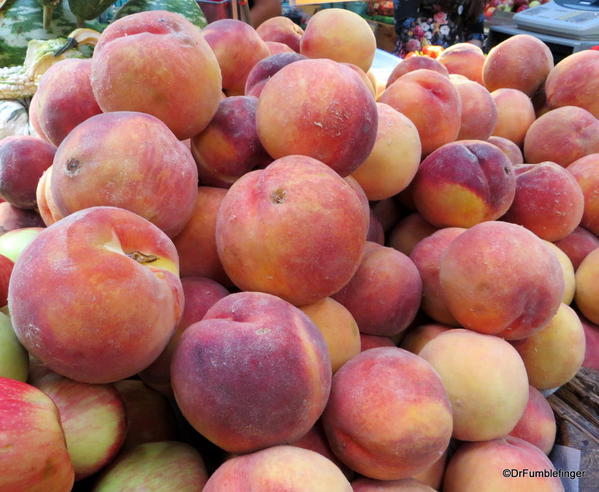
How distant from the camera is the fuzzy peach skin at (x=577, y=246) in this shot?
1.29 metres

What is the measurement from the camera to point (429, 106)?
1166 millimetres

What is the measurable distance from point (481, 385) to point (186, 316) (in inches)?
18.4

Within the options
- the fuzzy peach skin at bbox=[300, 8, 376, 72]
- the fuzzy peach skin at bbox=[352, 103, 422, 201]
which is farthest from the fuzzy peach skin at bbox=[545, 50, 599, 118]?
the fuzzy peach skin at bbox=[352, 103, 422, 201]

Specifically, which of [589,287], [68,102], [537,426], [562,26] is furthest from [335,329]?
[562,26]

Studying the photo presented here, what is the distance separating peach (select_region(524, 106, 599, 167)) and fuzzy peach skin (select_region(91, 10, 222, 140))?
1.04 meters

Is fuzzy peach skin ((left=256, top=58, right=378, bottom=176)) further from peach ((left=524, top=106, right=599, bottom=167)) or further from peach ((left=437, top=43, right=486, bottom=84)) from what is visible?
peach ((left=437, top=43, right=486, bottom=84))

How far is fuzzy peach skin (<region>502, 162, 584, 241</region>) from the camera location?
1159 millimetres

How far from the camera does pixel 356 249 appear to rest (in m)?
0.75

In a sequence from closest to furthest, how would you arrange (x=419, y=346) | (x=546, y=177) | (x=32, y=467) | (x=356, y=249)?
(x=32, y=467) → (x=356, y=249) → (x=419, y=346) → (x=546, y=177)

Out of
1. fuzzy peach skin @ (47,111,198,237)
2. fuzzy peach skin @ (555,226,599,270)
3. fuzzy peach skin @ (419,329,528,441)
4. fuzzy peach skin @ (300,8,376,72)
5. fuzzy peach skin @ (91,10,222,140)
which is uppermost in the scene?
fuzzy peach skin @ (91,10,222,140)

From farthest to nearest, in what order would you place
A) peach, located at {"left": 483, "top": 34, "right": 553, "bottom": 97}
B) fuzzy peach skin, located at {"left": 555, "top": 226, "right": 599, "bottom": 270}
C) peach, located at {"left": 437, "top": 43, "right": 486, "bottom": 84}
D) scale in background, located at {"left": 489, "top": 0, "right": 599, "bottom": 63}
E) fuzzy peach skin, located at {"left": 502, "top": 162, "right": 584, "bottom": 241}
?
scale in background, located at {"left": 489, "top": 0, "right": 599, "bottom": 63}
peach, located at {"left": 437, "top": 43, "right": 486, "bottom": 84}
peach, located at {"left": 483, "top": 34, "right": 553, "bottom": 97}
fuzzy peach skin, located at {"left": 555, "top": 226, "right": 599, "bottom": 270}
fuzzy peach skin, located at {"left": 502, "top": 162, "right": 584, "bottom": 241}

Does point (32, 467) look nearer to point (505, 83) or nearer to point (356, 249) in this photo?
point (356, 249)

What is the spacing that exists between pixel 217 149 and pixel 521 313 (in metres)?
0.60

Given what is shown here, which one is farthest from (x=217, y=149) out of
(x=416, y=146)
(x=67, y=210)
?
(x=416, y=146)
